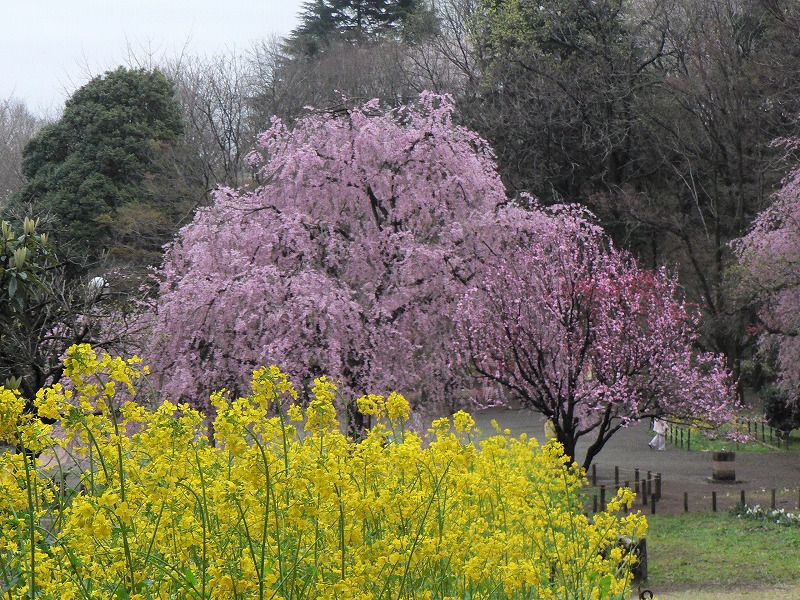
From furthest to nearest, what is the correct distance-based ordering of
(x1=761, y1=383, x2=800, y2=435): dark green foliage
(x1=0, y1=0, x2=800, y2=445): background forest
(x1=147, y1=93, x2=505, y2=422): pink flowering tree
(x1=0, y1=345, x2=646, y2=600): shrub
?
(x1=0, y1=0, x2=800, y2=445): background forest, (x1=761, y1=383, x2=800, y2=435): dark green foliage, (x1=147, y1=93, x2=505, y2=422): pink flowering tree, (x1=0, y1=345, x2=646, y2=600): shrub

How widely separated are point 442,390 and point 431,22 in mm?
29891

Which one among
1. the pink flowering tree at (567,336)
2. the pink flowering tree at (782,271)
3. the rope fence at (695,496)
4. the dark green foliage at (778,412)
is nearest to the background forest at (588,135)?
the dark green foliage at (778,412)

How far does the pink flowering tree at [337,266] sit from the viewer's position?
1267cm

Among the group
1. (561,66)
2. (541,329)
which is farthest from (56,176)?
(541,329)

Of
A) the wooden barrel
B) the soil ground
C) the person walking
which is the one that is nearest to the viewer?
the soil ground

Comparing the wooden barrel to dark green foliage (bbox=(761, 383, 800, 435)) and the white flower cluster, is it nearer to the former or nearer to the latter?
the white flower cluster

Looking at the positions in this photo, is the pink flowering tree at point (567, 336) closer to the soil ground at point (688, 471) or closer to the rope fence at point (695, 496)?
the rope fence at point (695, 496)

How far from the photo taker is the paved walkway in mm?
18969

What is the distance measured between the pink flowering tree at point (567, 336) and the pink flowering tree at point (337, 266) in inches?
25.1

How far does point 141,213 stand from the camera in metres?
27.5

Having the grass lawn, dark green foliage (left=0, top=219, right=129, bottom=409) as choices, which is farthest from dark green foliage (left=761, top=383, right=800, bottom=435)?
dark green foliage (left=0, top=219, right=129, bottom=409)

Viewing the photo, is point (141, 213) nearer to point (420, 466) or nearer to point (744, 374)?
point (744, 374)

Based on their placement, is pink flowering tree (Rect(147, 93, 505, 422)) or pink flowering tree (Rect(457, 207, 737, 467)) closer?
pink flowering tree (Rect(147, 93, 505, 422))

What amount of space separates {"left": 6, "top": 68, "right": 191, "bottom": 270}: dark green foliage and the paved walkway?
1254 centimetres
